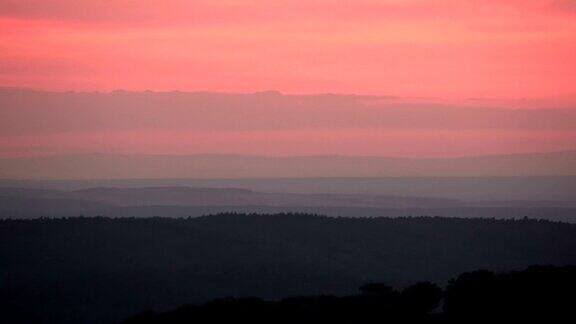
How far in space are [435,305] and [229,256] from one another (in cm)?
3404

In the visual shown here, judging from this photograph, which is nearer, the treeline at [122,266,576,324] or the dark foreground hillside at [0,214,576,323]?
Answer: the treeline at [122,266,576,324]

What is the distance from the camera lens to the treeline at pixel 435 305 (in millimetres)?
36875

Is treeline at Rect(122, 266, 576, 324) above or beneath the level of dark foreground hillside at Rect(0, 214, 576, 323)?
beneath

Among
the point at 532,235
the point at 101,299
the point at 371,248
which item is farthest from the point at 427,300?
the point at 532,235

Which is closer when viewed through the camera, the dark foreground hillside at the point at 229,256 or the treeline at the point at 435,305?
the treeline at the point at 435,305

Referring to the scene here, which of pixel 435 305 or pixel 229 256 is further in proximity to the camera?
pixel 229 256

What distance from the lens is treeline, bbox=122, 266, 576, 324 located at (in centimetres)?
3688

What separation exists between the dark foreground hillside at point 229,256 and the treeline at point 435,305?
19.6 meters

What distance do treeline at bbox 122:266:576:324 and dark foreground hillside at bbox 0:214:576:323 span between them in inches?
771

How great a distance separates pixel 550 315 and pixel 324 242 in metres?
43.8

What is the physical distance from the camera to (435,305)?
38.7 meters

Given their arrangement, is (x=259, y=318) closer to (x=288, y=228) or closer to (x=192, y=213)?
(x=288, y=228)

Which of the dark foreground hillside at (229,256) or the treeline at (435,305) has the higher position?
the dark foreground hillside at (229,256)

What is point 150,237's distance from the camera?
75.1 metres
